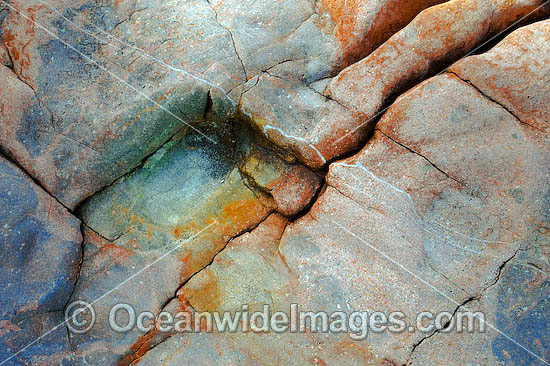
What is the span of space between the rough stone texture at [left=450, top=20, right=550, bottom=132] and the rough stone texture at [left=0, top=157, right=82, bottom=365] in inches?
113

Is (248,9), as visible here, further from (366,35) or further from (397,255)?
(397,255)

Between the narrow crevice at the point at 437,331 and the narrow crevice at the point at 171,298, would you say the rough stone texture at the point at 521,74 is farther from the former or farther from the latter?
the narrow crevice at the point at 171,298

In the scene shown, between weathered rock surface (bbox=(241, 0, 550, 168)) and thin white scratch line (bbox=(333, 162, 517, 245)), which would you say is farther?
weathered rock surface (bbox=(241, 0, 550, 168))

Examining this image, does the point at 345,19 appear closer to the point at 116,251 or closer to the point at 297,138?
the point at 297,138

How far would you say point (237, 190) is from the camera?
3100mm

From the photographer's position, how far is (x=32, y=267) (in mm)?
2656

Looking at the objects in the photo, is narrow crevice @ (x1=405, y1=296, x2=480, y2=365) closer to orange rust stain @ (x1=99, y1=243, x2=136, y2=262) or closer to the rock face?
the rock face

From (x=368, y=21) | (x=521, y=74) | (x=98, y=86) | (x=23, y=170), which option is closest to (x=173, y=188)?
(x=98, y=86)

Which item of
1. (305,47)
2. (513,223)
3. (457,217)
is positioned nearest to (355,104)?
(305,47)

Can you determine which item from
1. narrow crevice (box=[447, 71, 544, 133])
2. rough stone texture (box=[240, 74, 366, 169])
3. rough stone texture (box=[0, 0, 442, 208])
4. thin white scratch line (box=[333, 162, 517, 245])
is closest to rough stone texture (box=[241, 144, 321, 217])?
rough stone texture (box=[240, 74, 366, 169])

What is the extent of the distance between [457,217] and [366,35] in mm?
1393

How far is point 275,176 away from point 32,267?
1.73 m

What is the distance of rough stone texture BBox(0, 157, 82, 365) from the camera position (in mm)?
2580

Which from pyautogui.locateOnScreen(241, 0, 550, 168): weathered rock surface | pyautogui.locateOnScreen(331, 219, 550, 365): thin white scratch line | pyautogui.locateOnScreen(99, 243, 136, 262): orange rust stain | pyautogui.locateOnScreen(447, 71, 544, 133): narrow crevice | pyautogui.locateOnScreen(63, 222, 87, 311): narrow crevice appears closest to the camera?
pyautogui.locateOnScreen(331, 219, 550, 365): thin white scratch line
